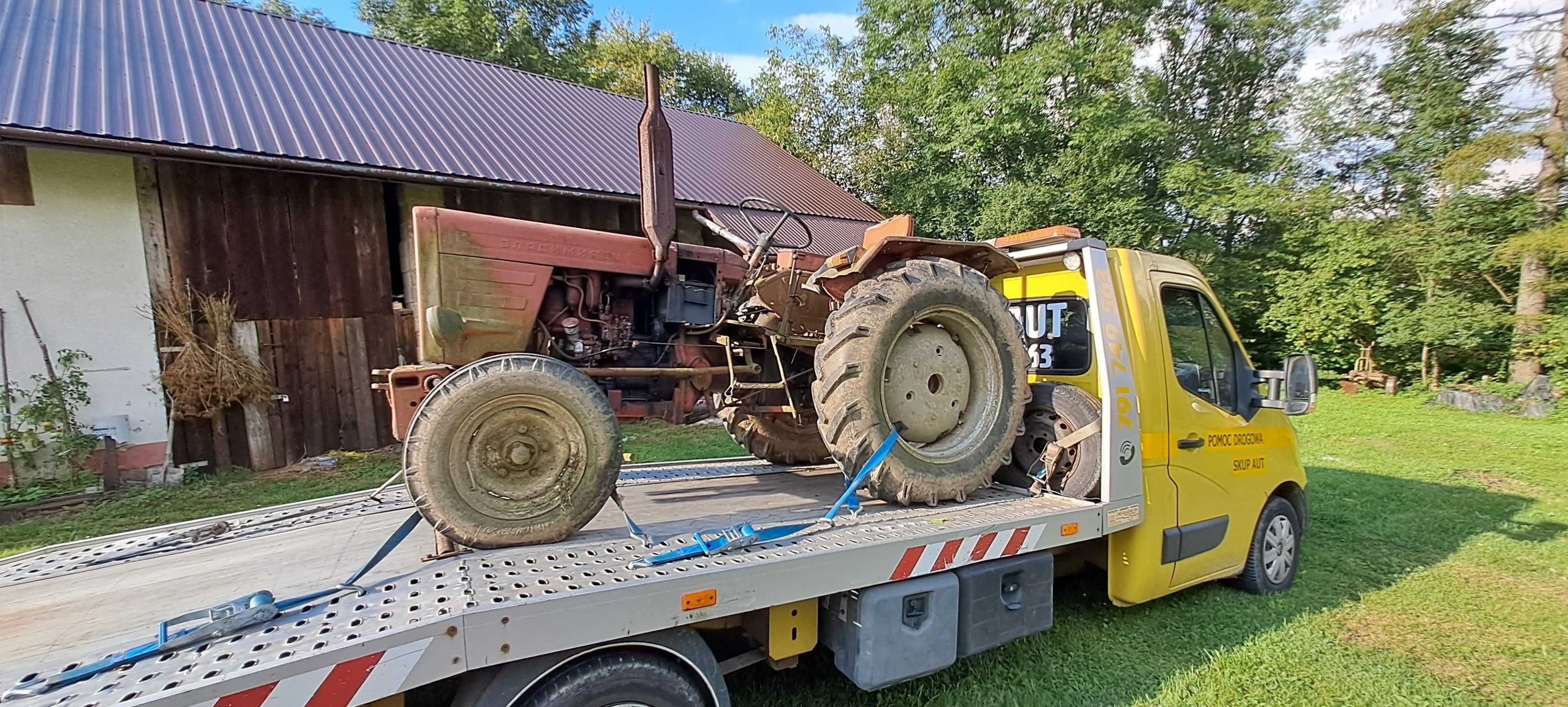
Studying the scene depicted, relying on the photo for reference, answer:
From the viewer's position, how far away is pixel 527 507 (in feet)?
8.37

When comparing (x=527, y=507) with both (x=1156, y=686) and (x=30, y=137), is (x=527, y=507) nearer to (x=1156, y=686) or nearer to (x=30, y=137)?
(x=1156, y=686)

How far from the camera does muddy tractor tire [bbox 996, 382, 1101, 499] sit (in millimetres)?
3379

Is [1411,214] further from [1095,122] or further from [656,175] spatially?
[656,175]

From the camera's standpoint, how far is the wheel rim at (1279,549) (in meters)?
4.23

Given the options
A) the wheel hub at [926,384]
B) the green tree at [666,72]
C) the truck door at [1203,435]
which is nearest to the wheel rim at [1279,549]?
the truck door at [1203,435]

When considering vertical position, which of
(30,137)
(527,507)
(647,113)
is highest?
(30,137)

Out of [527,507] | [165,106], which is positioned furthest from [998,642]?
[165,106]

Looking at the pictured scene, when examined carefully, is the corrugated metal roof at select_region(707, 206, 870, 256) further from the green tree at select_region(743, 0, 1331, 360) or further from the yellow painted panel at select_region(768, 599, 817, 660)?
the yellow painted panel at select_region(768, 599, 817, 660)

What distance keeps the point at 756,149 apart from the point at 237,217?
9.84m

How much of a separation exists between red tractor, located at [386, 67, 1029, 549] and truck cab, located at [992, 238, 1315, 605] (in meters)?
0.45

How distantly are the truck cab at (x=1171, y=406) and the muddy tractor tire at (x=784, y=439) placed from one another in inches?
60.0

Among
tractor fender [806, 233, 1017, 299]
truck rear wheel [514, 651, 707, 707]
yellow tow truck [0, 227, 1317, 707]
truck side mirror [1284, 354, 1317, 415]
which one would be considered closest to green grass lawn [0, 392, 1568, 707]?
yellow tow truck [0, 227, 1317, 707]

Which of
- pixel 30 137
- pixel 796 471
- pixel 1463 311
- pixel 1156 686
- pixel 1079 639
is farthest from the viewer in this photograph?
pixel 1463 311

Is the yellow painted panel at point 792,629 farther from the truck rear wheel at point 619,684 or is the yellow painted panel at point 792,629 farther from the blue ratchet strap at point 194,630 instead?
the blue ratchet strap at point 194,630
